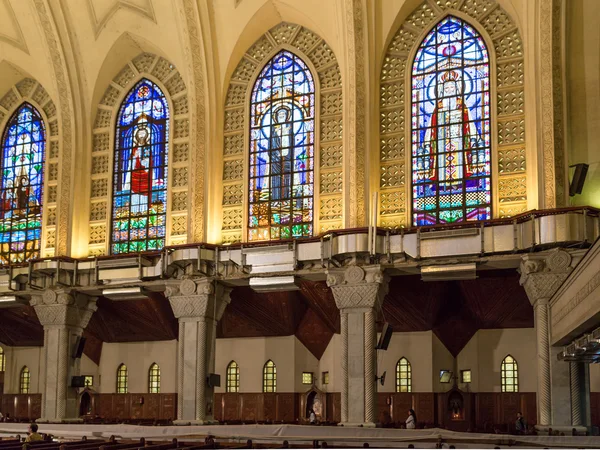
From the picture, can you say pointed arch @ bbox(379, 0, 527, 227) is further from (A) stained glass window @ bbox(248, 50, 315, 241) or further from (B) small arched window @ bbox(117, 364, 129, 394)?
(B) small arched window @ bbox(117, 364, 129, 394)

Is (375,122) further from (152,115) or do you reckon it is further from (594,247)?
(594,247)

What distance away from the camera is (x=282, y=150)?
2586 cm

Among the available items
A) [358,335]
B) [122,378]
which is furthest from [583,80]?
[122,378]

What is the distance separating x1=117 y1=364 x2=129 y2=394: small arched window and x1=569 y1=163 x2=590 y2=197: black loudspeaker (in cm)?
1579

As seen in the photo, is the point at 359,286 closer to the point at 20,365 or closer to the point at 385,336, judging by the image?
the point at 385,336

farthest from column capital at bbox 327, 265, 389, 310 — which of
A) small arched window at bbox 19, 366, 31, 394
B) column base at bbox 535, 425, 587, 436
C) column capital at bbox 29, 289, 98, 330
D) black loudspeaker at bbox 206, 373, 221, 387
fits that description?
small arched window at bbox 19, 366, 31, 394

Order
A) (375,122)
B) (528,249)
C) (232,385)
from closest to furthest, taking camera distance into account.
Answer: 1. (528,249)
2. (375,122)
3. (232,385)

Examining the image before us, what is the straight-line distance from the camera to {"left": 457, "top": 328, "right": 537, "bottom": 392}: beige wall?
25172 mm

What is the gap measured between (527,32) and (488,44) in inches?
54.3

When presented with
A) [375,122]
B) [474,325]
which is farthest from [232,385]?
[375,122]

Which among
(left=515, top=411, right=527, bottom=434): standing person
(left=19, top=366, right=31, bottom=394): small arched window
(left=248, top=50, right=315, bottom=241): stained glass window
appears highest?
(left=248, top=50, right=315, bottom=241): stained glass window

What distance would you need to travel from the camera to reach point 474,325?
2561cm

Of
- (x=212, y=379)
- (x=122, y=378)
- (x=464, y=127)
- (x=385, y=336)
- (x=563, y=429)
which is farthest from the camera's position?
(x=122, y=378)

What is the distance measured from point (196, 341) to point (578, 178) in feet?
34.4
